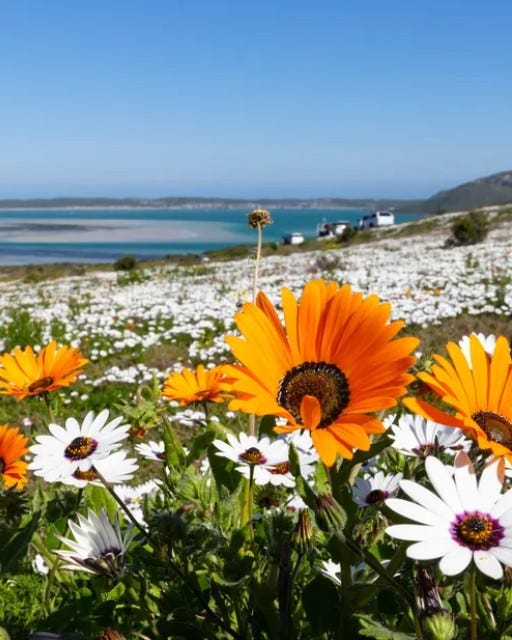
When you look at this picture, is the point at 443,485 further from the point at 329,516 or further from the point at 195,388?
the point at 195,388

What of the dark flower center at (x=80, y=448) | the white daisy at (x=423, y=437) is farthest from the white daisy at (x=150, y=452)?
the white daisy at (x=423, y=437)

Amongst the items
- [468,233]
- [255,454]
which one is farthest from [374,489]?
[468,233]

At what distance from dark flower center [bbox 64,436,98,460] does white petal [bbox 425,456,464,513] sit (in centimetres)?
89

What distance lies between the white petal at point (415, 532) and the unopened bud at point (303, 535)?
0.28m

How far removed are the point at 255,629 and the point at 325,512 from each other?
610 millimetres

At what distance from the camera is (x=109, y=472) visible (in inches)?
64.6

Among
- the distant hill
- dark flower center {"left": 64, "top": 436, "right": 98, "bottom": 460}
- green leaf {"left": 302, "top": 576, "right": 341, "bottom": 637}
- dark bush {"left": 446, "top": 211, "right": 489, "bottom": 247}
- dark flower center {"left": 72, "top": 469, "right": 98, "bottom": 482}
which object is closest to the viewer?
green leaf {"left": 302, "top": 576, "right": 341, "bottom": 637}

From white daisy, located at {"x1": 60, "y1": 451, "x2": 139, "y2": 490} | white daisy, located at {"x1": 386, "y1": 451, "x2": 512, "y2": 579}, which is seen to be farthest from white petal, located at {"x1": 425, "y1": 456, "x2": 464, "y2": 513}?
white daisy, located at {"x1": 60, "y1": 451, "x2": 139, "y2": 490}

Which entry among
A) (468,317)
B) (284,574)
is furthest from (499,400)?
(468,317)

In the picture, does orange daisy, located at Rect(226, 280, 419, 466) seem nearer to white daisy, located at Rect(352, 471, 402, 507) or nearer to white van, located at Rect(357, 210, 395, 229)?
white daisy, located at Rect(352, 471, 402, 507)

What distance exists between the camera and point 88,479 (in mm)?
1722

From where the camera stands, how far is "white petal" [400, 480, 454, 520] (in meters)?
1.01

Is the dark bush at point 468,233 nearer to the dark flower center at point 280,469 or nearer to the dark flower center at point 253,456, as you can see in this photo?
the dark flower center at point 280,469

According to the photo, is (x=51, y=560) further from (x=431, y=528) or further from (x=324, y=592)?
(x=431, y=528)
